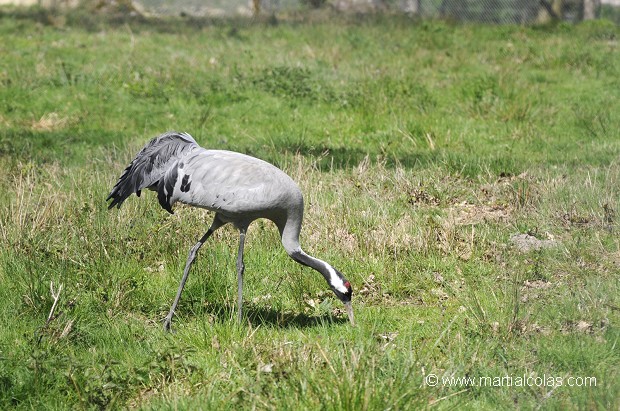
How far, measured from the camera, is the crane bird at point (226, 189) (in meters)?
5.91

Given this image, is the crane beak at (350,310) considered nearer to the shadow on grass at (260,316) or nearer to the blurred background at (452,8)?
the shadow on grass at (260,316)

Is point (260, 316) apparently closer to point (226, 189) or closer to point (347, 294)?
point (347, 294)

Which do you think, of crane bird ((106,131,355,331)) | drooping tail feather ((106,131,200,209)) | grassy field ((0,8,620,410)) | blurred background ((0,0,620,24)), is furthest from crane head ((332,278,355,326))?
blurred background ((0,0,620,24))

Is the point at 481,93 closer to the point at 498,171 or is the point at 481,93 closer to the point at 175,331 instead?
the point at 498,171

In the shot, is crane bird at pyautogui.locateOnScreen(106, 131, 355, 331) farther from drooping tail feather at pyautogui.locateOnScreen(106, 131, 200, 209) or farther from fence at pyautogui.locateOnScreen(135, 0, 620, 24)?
fence at pyautogui.locateOnScreen(135, 0, 620, 24)

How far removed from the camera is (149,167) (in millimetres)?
6355

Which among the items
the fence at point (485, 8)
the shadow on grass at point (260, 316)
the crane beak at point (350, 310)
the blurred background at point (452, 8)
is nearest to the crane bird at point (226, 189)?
the crane beak at point (350, 310)

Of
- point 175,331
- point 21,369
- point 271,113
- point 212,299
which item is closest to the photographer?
point 21,369

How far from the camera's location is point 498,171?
30.6 ft

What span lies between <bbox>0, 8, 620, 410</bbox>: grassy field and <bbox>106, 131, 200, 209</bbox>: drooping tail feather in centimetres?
52

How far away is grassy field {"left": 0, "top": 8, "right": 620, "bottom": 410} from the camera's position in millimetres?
4891

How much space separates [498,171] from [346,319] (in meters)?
3.84

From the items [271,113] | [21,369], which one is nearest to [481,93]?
[271,113]

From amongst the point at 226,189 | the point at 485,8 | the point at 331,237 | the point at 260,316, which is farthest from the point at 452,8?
the point at 260,316
